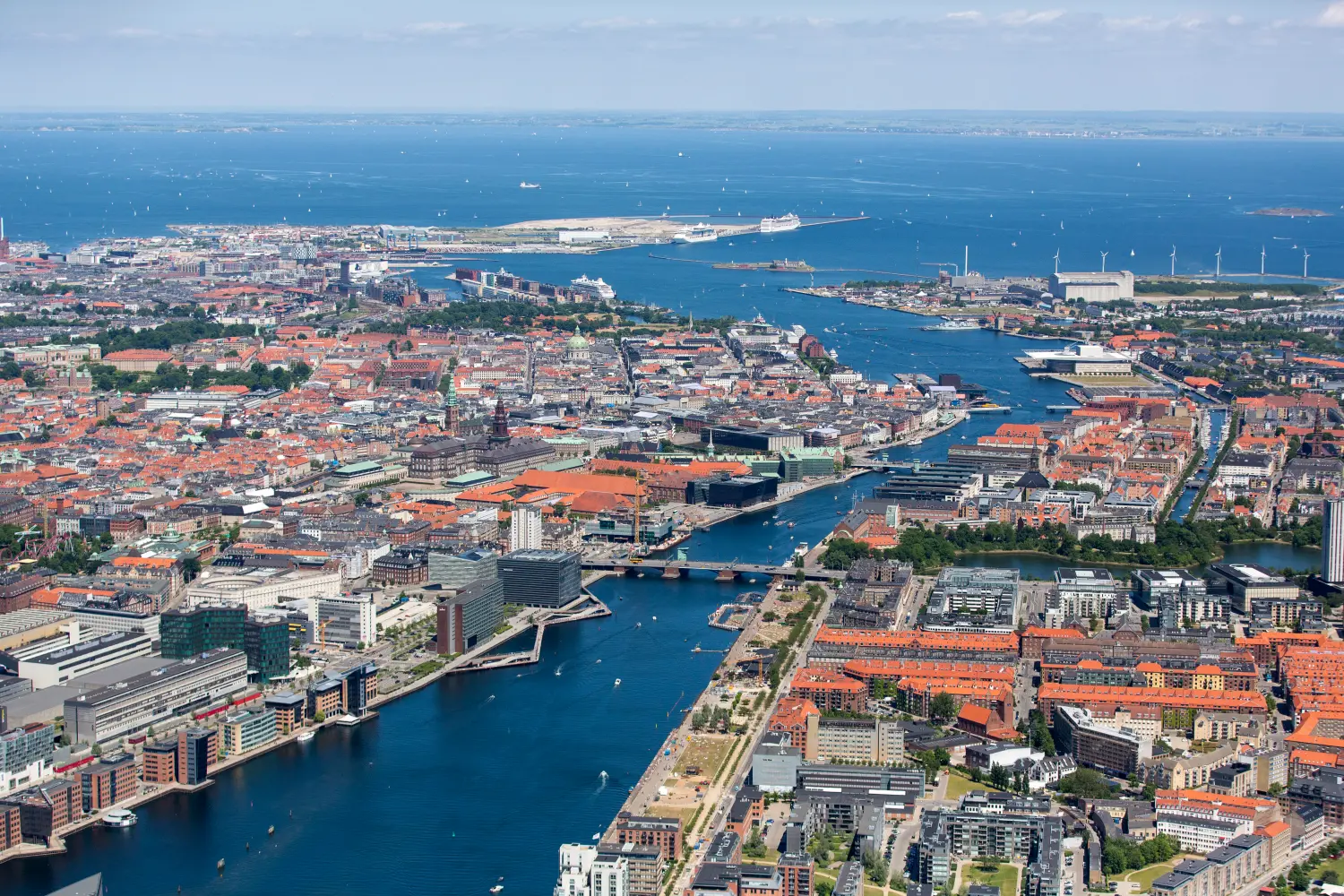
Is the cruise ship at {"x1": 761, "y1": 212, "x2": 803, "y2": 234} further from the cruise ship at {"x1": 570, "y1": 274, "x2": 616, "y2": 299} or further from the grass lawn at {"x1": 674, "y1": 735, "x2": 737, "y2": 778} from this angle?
the grass lawn at {"x1": 674, "y1": 735, "x2": 737, "y2": 778}

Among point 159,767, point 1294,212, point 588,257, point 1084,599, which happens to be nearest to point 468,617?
point 159,767

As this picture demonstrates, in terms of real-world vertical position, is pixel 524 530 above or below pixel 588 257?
below

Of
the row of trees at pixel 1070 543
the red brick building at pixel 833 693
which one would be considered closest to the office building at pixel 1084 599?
the row of trees at pixel 1070 543

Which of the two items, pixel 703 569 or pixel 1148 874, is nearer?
pixel 1148 874

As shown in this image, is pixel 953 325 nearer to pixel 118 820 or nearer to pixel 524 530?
pixel 524 530

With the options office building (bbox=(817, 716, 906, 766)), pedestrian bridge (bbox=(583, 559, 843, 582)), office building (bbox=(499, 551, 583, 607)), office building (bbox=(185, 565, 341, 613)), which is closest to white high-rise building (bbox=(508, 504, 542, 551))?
pedestrian bridge (bbox=(583, 559, 843, 582))

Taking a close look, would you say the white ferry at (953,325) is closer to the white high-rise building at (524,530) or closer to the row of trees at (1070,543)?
the row of trees at (1070,543)
